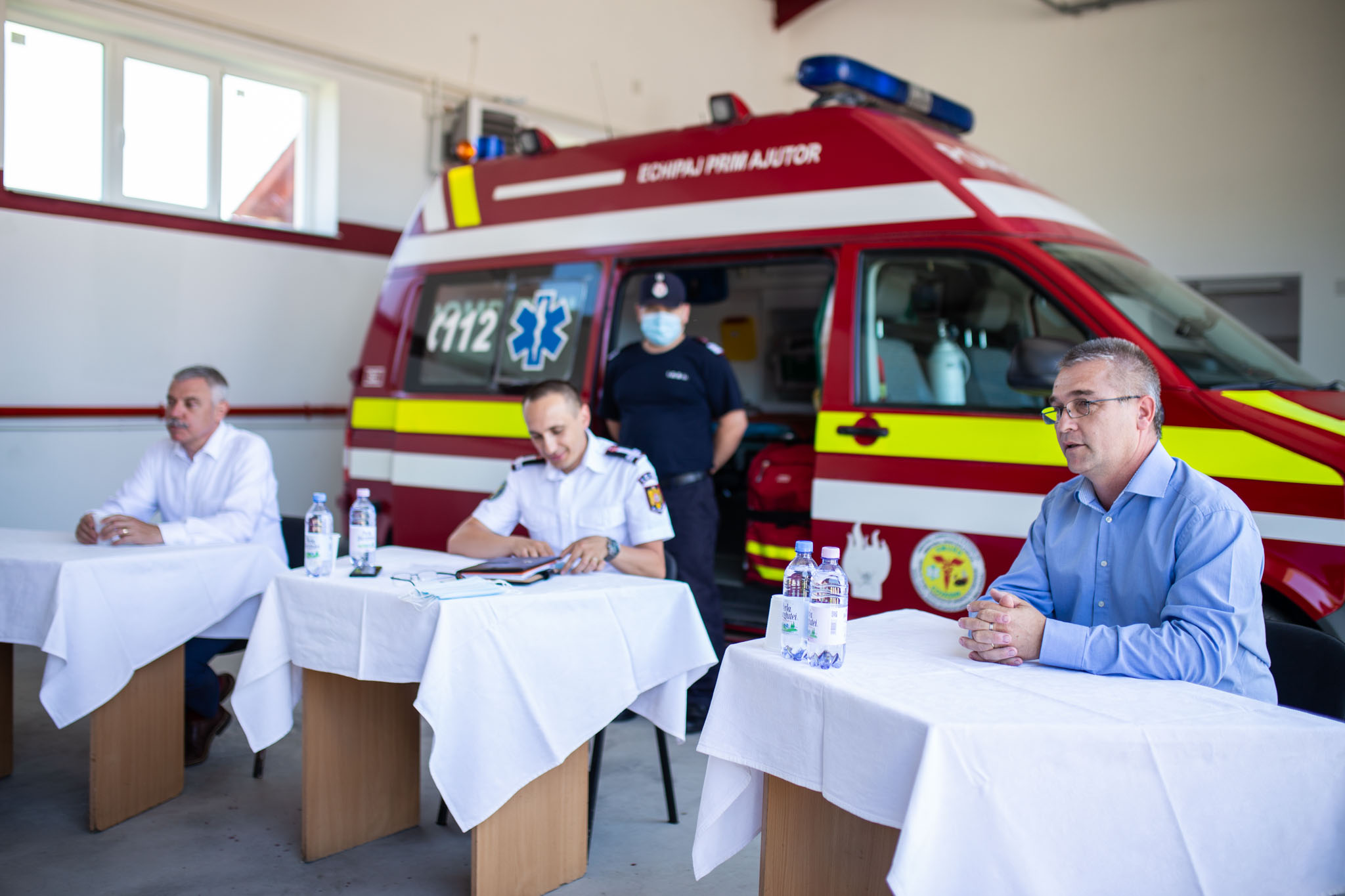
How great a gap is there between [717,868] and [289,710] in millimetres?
1228

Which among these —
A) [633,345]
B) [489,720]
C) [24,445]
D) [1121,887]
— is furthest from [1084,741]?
[24,445]

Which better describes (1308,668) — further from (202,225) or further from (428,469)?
(202,225)

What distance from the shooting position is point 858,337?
3.76m

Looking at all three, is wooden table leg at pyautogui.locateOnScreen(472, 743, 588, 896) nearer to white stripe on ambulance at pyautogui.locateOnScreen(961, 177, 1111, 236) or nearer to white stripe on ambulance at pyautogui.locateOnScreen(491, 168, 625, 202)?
white stripe on ambulance at pyautogui.locateOnScreen(961, 177, 1111, 236)

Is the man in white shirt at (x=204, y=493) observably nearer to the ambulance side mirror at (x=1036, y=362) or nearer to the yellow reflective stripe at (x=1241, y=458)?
the ambulance side mirror at (x=1036, y=362)

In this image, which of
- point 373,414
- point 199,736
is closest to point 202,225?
point 373,414

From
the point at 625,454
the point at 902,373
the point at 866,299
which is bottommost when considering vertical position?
the point at 625,454

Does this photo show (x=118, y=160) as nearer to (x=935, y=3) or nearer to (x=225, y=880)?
(x=225, y=880)

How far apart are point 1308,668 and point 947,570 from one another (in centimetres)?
142

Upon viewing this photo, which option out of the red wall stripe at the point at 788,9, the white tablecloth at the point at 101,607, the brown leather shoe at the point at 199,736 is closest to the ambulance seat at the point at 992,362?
the white tablecloth at the point at 101,607

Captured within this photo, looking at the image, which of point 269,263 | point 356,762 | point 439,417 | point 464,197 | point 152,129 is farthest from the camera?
point 269,263

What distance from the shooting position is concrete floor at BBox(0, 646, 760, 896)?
2691 millimetres

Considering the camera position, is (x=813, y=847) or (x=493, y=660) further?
(x=493, y=660)

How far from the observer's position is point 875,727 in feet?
5.56
